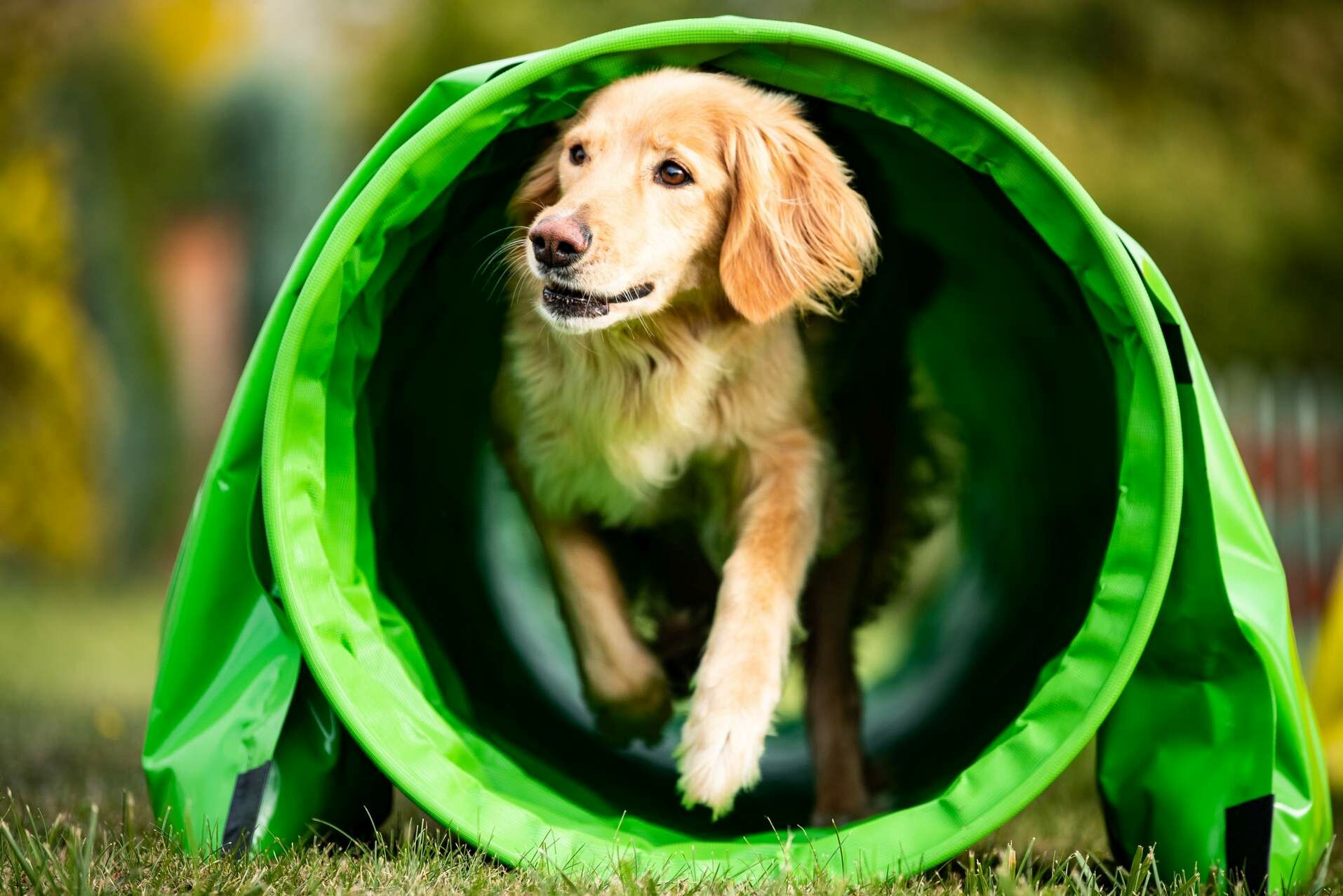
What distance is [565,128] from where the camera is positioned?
2934 mm

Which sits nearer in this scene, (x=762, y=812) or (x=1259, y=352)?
(x=762, y=812)

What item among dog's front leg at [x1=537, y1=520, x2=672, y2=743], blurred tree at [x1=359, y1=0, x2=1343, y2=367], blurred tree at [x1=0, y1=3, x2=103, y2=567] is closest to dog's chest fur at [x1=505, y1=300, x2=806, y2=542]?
dog's front leg at [x1=537, y1=520, x2=672, y2=743]

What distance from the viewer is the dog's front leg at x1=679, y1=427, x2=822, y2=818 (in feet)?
7.89

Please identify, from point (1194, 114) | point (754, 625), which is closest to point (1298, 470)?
point (1194, 114)

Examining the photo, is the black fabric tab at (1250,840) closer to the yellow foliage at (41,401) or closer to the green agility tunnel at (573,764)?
the green agility tunnel at (573,764)

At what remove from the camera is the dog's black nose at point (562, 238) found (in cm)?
251

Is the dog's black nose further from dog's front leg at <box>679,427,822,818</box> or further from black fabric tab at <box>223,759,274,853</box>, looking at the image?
black fabric tab at <box>223,759,274,853</box>

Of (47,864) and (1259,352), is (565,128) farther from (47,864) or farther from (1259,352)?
(1259,352)

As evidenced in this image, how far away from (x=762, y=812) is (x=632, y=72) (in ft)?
5.66

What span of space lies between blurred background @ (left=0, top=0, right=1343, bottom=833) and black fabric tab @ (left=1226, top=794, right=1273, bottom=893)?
6853 millimetres

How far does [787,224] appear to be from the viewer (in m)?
2.74

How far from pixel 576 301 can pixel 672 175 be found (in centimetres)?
35

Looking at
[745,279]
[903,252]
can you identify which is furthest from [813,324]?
[745,279]

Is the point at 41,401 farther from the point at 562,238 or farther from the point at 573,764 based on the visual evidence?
the point at 562,238
